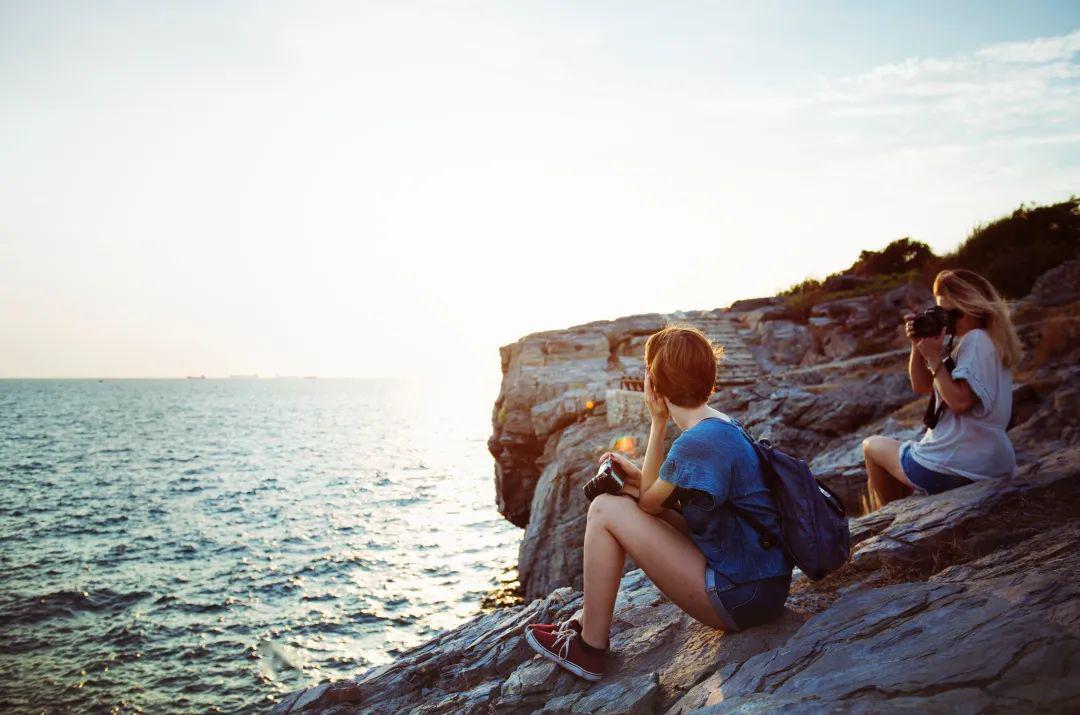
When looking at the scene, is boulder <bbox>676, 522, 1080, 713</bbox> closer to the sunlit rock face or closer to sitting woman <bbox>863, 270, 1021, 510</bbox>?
sitting woman <bbox>863, 270, 1021, 510</bbox>

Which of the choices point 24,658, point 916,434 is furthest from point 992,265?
point 24,658

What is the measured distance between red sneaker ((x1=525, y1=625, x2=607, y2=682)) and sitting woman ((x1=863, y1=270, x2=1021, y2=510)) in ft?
12.3

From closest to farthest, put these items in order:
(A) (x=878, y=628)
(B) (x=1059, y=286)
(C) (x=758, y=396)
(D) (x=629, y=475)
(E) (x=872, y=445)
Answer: (A) (x=878, y=628) < (D) (x=629, y=475) < (E) (x=872, y=445) < (C) (x=758, y=396) < (B) (x=1059, y=286)

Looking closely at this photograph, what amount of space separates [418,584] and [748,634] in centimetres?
1817

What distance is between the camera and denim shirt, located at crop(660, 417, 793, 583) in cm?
328

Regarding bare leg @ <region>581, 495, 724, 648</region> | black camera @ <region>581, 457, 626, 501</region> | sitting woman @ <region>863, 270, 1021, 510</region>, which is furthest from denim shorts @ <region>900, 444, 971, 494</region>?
black camera @ <region>581, 457, 626, 501</region>

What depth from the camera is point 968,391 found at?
4930 mm

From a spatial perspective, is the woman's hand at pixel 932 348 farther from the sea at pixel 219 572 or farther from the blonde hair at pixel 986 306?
the sea at pixel 219 572

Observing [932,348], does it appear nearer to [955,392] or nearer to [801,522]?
[955,392]

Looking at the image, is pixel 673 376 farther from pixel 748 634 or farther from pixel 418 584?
pixel 418 584

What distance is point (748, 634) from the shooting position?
12.0 feet

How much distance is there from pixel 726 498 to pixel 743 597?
2.23 feet

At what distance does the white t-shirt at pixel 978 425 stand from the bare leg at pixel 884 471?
1.31 ft

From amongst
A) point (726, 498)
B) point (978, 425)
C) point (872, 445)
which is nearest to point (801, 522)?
point (726, 498)
